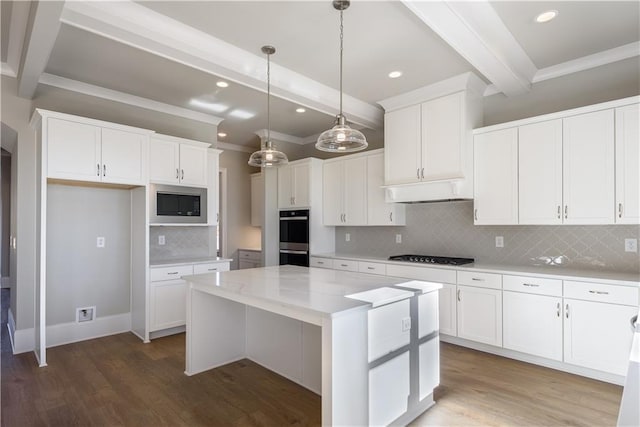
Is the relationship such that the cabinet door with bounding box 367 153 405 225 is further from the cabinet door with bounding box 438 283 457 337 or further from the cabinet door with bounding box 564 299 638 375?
the cabinet door with bounding box 564 299 638 375

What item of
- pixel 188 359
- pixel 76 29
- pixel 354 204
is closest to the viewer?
pixel 76 29

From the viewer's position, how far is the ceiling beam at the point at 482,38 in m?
2.35

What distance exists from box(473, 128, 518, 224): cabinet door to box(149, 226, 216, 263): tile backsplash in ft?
10.9

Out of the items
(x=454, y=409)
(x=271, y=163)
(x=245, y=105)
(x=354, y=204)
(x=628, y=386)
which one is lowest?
(x=454, y=409)

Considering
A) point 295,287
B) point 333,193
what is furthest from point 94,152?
point 333,193

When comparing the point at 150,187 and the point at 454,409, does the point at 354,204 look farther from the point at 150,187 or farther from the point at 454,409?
the point at 454,409

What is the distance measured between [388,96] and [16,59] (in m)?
3.61

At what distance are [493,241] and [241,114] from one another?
3.45m

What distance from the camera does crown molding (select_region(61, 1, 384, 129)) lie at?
7.72 ft

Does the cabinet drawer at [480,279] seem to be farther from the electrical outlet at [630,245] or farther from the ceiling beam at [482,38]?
the ceiling beam at [482,38]

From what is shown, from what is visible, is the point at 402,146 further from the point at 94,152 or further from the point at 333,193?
the point at 94,152

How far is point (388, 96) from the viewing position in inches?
158

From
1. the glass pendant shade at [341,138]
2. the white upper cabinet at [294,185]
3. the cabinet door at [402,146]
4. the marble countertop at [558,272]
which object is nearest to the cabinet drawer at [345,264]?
the marble countertop at [558,272]

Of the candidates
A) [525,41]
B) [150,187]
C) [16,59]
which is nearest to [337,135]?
[525,41]
